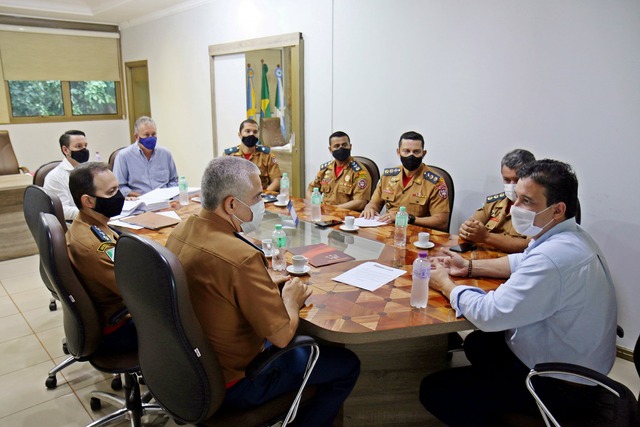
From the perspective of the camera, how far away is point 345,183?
3816mm

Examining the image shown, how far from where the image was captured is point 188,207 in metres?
3.39

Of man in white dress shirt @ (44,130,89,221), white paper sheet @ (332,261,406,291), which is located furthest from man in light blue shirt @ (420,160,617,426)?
man in white dress shirt @ (44,130,89,221)

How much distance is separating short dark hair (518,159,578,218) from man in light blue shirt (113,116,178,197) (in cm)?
325

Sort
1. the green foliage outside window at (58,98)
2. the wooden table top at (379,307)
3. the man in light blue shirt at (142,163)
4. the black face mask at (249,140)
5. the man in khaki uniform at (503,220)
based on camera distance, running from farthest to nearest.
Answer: the green foliage outside window at (58,98) → the black face mask at (249,140) → the man in light blue shirt at (142,163) → the man in khaki uniform at (503,220) → the wooden table top at (379,307)

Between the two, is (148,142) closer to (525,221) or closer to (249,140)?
(249,140)

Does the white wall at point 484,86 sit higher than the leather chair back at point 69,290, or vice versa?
the white wall at point 484,86

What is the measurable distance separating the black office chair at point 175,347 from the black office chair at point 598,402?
71cm

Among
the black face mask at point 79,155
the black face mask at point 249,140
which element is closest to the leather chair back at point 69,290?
the black face mask at point 79,155

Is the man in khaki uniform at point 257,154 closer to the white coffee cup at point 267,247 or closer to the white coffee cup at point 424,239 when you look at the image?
the white coffee cup at point 267,247

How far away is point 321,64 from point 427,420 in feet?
11.2

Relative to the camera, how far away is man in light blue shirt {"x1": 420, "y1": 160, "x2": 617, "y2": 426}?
1526 millimetres

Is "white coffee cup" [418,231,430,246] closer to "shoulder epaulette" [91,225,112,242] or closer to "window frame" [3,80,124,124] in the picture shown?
"shoulder epaulette" [91,225,112,242]

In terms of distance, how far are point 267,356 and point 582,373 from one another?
0.95 m

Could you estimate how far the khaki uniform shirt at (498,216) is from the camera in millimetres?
2699
